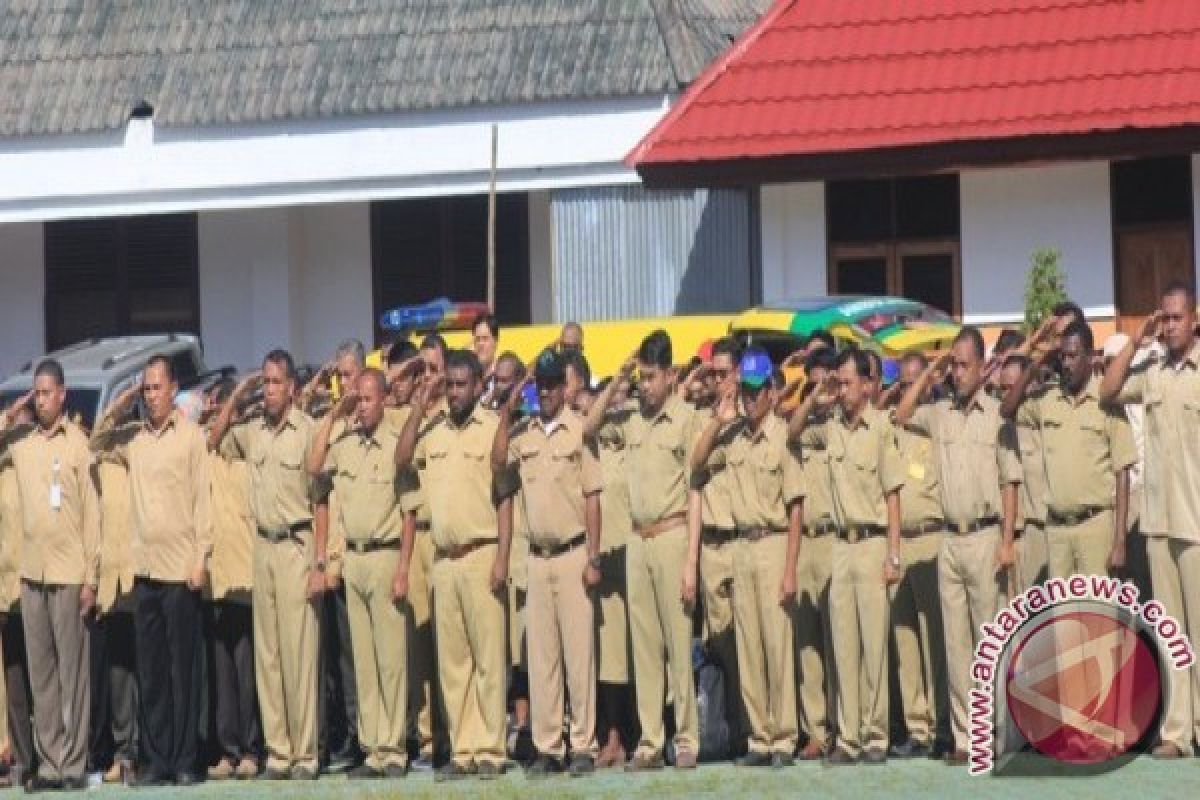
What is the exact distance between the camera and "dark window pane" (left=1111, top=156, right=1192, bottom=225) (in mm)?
26641

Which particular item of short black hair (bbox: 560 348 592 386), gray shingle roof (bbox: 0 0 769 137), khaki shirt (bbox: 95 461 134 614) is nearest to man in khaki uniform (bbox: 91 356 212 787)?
khaki shirt (bbox: 95 461 134 614)

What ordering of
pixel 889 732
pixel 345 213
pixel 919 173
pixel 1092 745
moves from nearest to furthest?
pixel 1092 745
pixel 889 732
pixel 919 173
pixel 345 213

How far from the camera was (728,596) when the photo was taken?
59.1ft

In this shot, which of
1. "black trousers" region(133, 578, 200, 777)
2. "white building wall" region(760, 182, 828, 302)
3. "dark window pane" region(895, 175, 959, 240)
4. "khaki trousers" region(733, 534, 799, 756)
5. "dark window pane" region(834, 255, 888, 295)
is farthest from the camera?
"white building wall" region(760, 182, 828, 302)

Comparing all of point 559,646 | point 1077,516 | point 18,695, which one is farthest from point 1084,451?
point 18,695

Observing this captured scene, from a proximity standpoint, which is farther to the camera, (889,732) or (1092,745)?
(889,732)

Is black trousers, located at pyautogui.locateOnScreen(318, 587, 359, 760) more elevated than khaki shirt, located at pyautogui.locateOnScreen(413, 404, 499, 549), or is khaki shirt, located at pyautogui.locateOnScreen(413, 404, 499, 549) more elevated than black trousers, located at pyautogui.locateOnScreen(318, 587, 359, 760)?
khaki shirt, located at pyautogui.locateOnScreen(413, 404, 499, 549)

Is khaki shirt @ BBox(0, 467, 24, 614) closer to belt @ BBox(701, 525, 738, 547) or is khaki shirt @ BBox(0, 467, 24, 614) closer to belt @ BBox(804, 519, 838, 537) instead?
belt @ BBox(701, 525, 738, 547)

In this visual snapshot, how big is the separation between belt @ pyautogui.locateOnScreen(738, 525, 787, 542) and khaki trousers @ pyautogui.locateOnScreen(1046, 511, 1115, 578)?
1452 millimetres

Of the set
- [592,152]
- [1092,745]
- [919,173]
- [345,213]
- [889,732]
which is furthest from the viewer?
[345,213]

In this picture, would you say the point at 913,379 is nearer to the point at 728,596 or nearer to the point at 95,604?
the point at 728,596

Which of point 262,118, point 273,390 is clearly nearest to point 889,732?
point 273,390

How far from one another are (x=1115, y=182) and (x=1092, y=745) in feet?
35.9

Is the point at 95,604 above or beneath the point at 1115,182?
beneath
